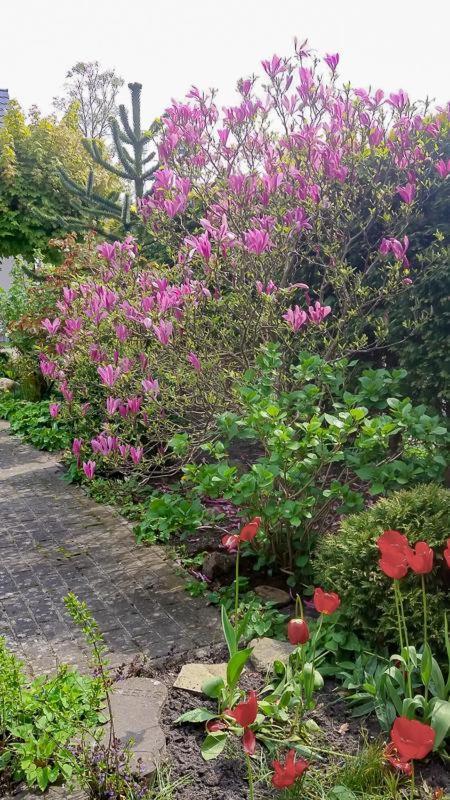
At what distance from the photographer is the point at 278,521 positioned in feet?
13.5

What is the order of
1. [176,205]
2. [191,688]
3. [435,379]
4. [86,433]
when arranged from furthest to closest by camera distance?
[86,433]
[435,379]
[176,205]
[191,688]

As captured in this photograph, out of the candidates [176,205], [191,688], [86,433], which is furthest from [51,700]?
[86,433]

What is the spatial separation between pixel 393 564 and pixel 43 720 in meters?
1.40

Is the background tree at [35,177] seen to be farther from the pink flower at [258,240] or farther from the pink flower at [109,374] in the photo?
the pink flower at [258,240]

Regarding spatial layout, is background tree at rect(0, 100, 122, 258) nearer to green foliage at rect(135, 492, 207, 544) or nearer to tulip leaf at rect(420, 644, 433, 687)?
green foliage at rect(135, 492, 207, 544)

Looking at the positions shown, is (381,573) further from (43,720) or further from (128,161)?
(128,161)

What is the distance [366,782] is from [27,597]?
235 centimetres

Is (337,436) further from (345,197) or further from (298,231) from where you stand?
(345,197)

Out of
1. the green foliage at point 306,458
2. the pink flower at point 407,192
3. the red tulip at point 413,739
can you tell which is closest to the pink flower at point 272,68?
the pink flower at point 407,192

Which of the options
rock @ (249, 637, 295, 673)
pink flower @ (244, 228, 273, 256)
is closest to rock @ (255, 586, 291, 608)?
rock @ (249, 637, 295, 673)

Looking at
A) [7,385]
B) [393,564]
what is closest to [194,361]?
[393,564]

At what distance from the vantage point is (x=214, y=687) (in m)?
2.77

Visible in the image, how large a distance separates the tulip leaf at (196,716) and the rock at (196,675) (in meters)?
0.16

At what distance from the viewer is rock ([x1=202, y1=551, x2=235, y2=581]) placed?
418 centimetres
